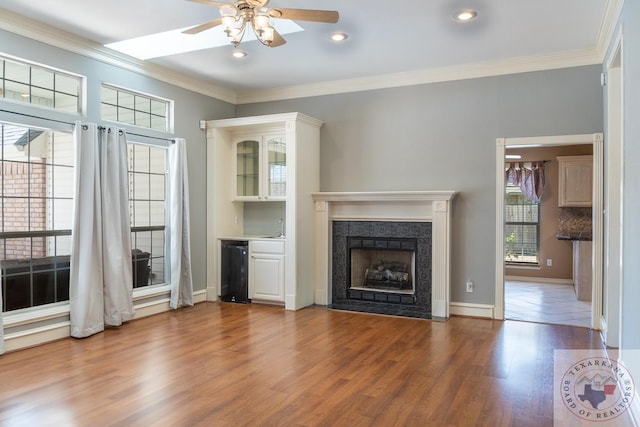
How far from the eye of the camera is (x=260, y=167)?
6.15m

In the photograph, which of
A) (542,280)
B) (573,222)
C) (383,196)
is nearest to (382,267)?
(383,196)

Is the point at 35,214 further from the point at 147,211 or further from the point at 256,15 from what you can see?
the point at 256,15

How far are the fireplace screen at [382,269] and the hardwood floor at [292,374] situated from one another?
79 centimetres

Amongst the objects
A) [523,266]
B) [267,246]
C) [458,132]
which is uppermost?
[458,132]

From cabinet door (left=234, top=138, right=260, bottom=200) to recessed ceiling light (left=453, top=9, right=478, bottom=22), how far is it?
10.2 feet

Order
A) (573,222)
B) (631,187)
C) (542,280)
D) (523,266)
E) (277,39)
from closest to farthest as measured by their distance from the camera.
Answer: (631,187) → (277,39) → (573,222) → (542,280) → (523,266)

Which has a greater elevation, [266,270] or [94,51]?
[94,51]

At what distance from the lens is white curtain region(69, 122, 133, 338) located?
14.5 ft

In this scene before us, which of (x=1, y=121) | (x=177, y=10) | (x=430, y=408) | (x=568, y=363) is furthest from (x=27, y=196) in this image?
(x=568, y=363)

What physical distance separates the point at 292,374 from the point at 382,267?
110 inches

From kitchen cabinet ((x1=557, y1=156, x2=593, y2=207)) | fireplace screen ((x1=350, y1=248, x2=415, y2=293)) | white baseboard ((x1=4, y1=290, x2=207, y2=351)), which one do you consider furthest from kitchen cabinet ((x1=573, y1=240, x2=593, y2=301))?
white baseboard ((x1=4, y1=290, x2=207, y2=351))

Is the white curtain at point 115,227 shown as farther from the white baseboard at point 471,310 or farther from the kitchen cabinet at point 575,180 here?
the kitchen cabinet at point 575,180

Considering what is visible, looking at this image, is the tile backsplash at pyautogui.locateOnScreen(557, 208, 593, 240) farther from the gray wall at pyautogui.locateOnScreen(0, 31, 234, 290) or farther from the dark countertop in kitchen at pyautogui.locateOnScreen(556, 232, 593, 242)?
the gray wall at pyautogui.locateOnScreen(0, 31, 234, 290)

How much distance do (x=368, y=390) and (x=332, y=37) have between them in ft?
10.4
